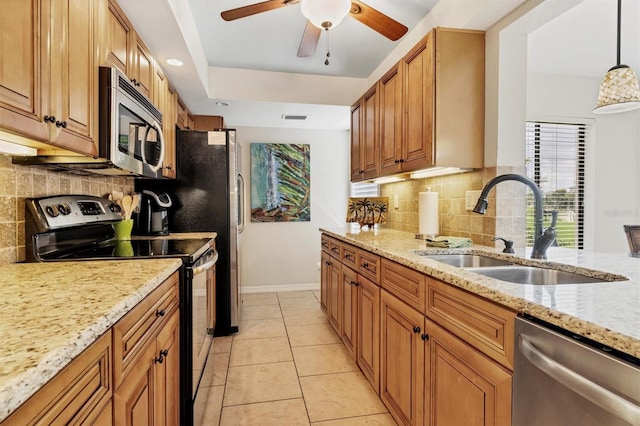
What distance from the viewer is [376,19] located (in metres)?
1.97

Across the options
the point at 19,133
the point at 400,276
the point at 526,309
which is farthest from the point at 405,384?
the point at 19,133

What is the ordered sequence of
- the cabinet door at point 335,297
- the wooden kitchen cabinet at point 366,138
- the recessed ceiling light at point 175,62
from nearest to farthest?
the recessed ceiling light at point 175,62 < the cabinet door at point 335,297 < the wooden kitchen cabinet at point 366,138

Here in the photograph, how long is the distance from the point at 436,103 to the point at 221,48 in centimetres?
198

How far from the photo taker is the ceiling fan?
1.70 meters

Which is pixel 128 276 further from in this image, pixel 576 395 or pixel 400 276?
pixel 576 395

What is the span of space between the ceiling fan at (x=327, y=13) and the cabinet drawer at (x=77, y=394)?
1.69 metres

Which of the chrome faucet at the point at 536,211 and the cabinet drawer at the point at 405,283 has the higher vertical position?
the chrome faucet at the point at 536,211

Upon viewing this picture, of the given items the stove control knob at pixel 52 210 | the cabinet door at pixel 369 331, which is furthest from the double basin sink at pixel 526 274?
the stove control knob at pixel 52 210

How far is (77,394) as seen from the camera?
2.20 ft

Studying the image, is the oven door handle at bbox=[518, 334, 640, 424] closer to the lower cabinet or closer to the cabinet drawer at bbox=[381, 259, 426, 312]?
the cabinet drawer at bbox=[381, 259, 426, 312]

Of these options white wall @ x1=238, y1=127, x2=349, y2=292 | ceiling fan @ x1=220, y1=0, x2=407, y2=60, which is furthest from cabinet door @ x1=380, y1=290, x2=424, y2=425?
white wall @ x1=238, y1=127, x2=349, y2=292

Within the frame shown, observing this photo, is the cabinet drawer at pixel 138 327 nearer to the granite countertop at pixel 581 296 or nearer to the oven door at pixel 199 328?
the oven door at pixel 199 328

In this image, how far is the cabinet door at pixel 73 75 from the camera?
1169 mm

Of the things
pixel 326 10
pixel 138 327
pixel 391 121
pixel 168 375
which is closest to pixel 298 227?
pixel 391 121
